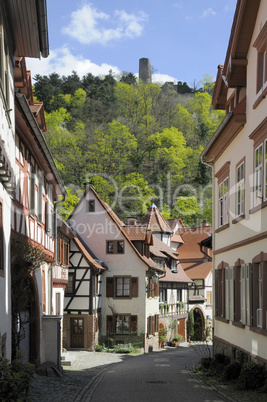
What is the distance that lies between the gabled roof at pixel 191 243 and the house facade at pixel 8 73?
4451cm

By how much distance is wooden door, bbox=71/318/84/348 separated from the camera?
3469 centimetres

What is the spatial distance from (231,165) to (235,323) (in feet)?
15.1

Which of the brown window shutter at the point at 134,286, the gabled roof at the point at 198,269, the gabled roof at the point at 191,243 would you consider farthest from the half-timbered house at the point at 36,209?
the gabled roof at the point at 191,243

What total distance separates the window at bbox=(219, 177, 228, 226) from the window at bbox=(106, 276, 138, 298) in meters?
18.5

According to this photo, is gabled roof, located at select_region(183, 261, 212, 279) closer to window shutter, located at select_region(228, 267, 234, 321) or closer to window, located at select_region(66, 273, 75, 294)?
window, located at select_region(66, 273, 75, 294)

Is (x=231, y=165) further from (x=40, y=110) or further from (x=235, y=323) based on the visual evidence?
(x=40, y=110)

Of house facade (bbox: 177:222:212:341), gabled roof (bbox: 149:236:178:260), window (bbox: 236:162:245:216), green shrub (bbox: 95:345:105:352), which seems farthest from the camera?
house facade (bbox: 177:222:212:341)

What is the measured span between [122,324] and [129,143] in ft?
118

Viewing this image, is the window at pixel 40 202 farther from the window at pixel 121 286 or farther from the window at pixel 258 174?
the window at pixel 121 286

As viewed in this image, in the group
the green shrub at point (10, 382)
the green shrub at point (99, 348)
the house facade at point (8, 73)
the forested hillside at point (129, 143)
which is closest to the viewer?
the green shrub at point (10, 382)

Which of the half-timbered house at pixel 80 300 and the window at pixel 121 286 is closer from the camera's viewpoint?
the half-timbered house at pixel 80 300

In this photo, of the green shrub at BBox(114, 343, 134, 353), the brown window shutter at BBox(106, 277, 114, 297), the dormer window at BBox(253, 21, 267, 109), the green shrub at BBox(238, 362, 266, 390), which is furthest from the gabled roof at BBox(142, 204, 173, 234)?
the green shrub at BBox(238, 362, 266, 390)

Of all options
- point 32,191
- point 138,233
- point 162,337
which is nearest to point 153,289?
point 138,233

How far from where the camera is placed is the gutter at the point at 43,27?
10078 millimetres
